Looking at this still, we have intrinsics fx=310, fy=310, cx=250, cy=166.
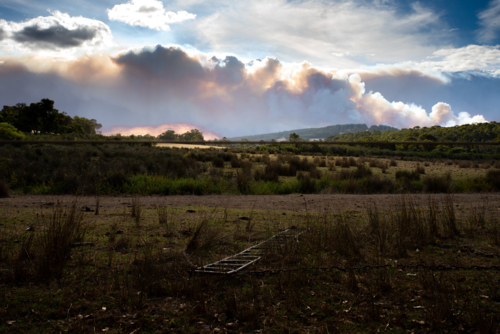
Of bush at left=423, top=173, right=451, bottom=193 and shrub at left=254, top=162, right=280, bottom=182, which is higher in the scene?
shrub at left=254, top=162, right=280, bottom=182

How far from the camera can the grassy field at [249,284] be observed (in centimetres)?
306

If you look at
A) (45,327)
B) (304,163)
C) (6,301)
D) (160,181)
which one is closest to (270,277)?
(45,327)

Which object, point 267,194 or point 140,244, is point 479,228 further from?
point 267,194

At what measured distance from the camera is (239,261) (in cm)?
443

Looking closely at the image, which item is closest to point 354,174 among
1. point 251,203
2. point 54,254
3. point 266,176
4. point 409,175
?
point 409,175

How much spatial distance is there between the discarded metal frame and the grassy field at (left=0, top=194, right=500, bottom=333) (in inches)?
4.4

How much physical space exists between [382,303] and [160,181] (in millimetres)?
11080

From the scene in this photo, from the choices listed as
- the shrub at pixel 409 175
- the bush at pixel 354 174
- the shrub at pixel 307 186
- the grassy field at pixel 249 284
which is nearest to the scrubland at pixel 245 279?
the grassy field at pixel 249 284

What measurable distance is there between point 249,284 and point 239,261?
58cm

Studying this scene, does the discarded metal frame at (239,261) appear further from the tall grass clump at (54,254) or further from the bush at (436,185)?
the bush at (436,185)

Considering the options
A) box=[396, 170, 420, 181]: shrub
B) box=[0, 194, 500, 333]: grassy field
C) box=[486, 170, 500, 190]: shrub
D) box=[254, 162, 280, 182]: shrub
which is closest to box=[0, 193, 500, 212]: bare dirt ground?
box=[0, 194, 500, 333]: grassy field

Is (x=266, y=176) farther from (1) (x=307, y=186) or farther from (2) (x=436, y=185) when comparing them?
(2) (x=436, y=185)

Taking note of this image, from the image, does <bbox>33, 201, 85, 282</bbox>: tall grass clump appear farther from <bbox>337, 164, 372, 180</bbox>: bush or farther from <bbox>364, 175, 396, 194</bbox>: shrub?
<bbox>337, 164, 372, 180</bbox>: bush

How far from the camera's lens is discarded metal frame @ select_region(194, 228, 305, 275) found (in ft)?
13.0
